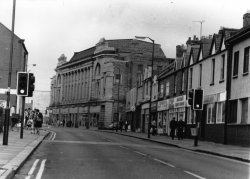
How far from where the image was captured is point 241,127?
30.1 metres

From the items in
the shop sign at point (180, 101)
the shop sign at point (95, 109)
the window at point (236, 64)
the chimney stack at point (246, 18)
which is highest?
the chimney stack at point (246, 18)

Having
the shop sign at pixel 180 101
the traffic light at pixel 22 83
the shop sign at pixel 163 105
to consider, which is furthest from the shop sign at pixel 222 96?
the traffic light at pixel 22 83

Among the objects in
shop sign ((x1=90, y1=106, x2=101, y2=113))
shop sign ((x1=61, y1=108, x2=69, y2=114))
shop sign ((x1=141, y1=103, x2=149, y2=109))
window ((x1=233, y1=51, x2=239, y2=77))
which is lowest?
shop sign ((x1=61, y1=108, x2=69, y2=114))

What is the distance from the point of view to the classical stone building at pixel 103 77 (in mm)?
94438

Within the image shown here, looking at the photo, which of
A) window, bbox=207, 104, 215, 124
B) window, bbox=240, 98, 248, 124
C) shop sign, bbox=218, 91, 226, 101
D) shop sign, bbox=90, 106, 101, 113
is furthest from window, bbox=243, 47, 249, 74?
shop sign, bbox=90, 106, 101, 113

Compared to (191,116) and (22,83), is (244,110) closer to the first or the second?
(191,116)

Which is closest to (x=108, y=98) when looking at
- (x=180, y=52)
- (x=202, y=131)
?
(x=180, y=52)

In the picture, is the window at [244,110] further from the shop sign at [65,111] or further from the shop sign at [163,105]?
the shop sign at [65,111]

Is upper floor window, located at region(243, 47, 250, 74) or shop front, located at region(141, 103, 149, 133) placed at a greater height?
upper floor window, located at region(243, 47, 250, 74)

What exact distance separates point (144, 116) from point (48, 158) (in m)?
47.6

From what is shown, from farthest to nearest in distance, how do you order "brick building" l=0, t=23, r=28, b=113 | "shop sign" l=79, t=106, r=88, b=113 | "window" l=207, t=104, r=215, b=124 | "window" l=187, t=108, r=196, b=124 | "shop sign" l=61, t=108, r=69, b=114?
"shop sign" l=61, t=108, r=69, b=114 < "shop sign" l=79, t=106, r=88, b=113 < "brick building" l=0, t=23, r=28, b=113 < "window" l=187, t=108, r=196, b=124 < "window" l=207, t=104, r=215, b=124

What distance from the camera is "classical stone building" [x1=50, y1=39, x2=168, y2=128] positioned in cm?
9444

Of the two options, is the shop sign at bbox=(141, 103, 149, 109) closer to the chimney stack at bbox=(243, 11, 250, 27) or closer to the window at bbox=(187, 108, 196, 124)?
the window at bbox=(187, 108, 196, 124)

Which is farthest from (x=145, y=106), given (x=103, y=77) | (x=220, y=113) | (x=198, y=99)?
(x=103, y=77)
